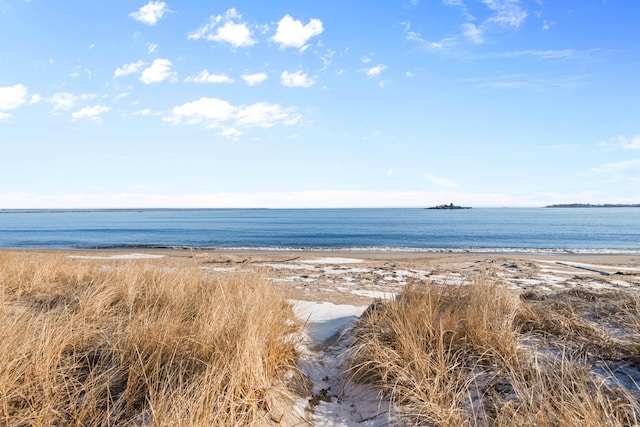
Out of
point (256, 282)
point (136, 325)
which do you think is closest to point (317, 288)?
point (256, 282)

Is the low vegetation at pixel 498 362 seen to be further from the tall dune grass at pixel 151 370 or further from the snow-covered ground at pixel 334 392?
the tall dune grass at pixel 151 370

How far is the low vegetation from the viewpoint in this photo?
9.30 feet

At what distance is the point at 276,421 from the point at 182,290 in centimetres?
378

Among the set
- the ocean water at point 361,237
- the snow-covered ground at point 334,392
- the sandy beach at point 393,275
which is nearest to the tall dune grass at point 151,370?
the snow-covered ground at point 334,392

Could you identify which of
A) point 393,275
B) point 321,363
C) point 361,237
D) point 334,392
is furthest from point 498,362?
point 361,237

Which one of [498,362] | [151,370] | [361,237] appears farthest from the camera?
[361,237]

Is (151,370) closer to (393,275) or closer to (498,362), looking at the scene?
(498,362)

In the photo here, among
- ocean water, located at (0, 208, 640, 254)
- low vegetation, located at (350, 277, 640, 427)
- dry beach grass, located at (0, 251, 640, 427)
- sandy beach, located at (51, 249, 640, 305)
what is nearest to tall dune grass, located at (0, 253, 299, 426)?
dry beach grass, located at (0, 251, 640, 427)

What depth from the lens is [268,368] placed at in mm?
3672

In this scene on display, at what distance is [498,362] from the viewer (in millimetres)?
3705

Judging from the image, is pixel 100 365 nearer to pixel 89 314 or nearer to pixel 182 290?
pixel 89 314

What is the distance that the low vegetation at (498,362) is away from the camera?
112 inches

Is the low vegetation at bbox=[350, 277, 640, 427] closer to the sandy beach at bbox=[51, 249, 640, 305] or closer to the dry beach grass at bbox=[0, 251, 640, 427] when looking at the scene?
the dry beach grass at bbox=[0, 251, 640, 427]

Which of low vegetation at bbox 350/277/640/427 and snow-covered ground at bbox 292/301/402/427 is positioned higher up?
low vegetation at bbox 350/277/640/427
